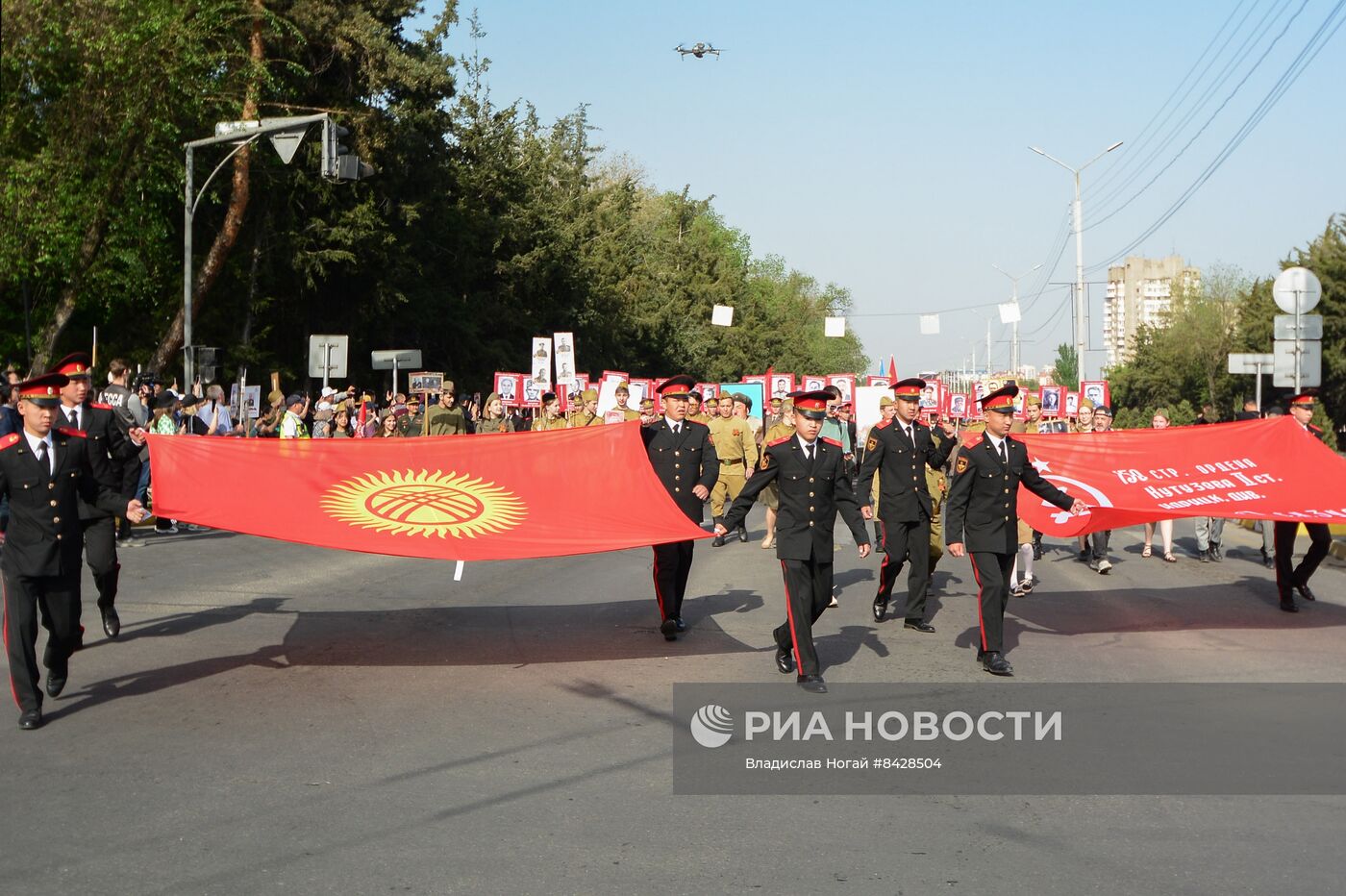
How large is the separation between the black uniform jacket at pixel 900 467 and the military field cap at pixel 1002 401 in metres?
1.74

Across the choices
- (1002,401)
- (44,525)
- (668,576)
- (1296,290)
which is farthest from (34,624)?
(1296,290)

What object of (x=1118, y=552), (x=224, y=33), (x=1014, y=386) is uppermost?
(x=224, y=33)

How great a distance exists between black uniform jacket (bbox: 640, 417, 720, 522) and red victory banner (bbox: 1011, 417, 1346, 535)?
3050 mm

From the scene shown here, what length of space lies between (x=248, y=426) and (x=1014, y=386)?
72.4 feet

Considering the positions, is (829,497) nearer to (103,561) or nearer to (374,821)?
(374,821)

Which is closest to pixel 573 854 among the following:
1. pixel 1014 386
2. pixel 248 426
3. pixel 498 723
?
pixel 498 723

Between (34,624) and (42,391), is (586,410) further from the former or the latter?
(34,624)

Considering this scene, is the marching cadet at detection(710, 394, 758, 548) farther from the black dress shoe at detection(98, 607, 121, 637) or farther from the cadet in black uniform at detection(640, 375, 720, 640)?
the black dress shoe at detection(98, 607, 121, 637)

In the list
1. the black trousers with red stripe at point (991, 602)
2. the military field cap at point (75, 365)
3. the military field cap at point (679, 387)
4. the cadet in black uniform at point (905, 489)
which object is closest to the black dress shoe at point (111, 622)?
the military field cap at point (75, 365)

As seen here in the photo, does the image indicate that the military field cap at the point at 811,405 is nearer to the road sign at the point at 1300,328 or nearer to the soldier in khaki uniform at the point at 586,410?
the soldier in khaki uniform at the point at 586,410

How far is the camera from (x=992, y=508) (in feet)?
31.8

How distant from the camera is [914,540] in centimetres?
1187

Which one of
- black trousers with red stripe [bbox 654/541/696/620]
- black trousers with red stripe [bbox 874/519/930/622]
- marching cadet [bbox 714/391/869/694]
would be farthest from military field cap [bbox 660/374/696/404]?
black trousers with red stripe [bbox 874/519/930/622]

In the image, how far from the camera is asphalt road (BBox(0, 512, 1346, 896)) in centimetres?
530
